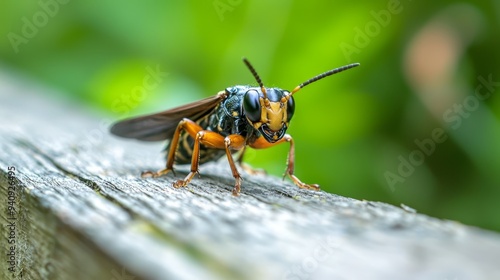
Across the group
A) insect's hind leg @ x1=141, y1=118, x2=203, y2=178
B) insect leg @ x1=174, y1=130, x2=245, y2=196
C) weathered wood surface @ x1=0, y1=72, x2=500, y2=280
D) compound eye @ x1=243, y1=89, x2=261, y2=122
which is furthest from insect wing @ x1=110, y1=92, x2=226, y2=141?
weathered wood surface @ x1=0, y1=72, x2=500, y2=280

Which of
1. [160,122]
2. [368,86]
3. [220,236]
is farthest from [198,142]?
[368,86]

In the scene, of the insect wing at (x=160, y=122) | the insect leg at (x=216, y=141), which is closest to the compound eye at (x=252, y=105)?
the insect leg at (x=216, y=141)

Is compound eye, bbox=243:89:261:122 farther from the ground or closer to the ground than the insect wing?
farther from the ground

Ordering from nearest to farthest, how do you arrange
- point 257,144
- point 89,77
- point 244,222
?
point 244,222 → point 257,144 → point 89,77

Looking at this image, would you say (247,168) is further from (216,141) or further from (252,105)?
(252,105)

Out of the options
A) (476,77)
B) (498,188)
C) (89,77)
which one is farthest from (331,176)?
(89,77)

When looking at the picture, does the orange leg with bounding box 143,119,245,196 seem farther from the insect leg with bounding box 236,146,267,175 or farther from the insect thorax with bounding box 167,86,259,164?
the insect leg with bounding box 236,146,267,175

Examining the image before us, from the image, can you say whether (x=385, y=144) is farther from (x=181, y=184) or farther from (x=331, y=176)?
(x=181, y=184)
